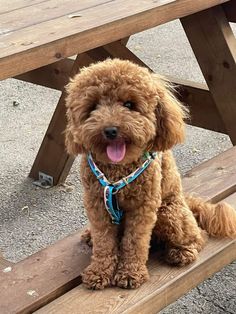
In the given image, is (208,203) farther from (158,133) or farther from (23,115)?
(23,115)

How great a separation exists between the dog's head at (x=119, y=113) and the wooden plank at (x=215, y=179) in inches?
31.8

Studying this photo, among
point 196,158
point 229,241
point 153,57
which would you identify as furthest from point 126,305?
point 153,57

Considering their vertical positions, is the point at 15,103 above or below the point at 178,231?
below

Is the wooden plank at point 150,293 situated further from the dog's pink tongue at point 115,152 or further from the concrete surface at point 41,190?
the concrete surface at point 41,190

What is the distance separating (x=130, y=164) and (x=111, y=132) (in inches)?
8.6

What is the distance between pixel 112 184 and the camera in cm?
224

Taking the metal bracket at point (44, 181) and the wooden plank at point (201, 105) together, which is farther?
the metal bracket at point (44, 181)

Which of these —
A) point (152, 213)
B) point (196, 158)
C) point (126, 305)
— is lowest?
point (196, 158)

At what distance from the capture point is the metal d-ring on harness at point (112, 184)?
7.34 ft

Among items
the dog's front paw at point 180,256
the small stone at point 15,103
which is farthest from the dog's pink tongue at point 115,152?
the small stone at point 15,103

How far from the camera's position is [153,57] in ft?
22.3

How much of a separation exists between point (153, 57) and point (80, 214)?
309 centimetres

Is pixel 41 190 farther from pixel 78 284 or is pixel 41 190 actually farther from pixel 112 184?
pixel 112 184

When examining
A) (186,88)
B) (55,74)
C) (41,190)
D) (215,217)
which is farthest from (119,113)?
(41,190)
